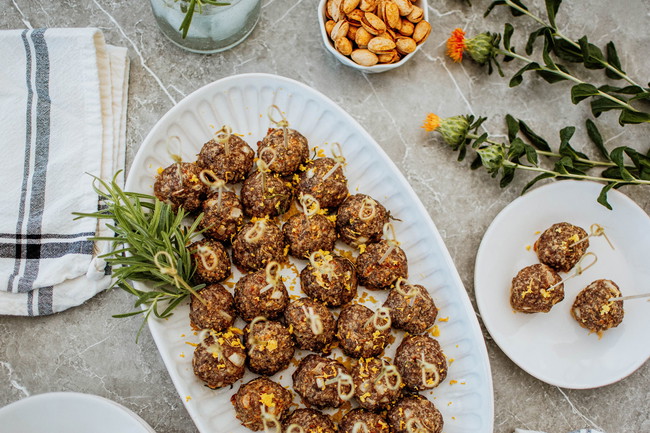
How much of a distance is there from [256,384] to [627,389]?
130cm

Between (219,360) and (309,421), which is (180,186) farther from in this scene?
(309,421)

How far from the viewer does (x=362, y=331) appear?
1657 millimetres

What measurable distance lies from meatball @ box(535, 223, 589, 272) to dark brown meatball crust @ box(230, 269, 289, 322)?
867 millimetres

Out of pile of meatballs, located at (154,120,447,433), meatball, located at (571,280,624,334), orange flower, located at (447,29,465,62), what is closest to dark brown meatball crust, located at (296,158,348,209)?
pile of meatballs, located at (154,120,447,433)

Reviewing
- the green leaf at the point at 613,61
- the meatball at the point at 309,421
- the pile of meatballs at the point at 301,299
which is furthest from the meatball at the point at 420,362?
the green leaf at the point at 613,61

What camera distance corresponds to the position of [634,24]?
2.10 meters

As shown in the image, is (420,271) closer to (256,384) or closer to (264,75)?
(256,384)

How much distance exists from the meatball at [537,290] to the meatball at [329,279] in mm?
533

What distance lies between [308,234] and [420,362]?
19.2 inches

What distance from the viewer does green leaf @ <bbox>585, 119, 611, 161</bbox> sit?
199 cm

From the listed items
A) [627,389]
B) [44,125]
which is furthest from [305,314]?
[627,389]

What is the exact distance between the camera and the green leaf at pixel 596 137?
6.52 feet

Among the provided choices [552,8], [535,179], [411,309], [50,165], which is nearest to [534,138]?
[535,179]

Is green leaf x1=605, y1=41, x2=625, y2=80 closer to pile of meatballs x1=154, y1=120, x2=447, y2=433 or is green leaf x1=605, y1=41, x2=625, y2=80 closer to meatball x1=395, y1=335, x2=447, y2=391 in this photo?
pile of meatballs x1=154, y1=120, x2=447, y2=433
